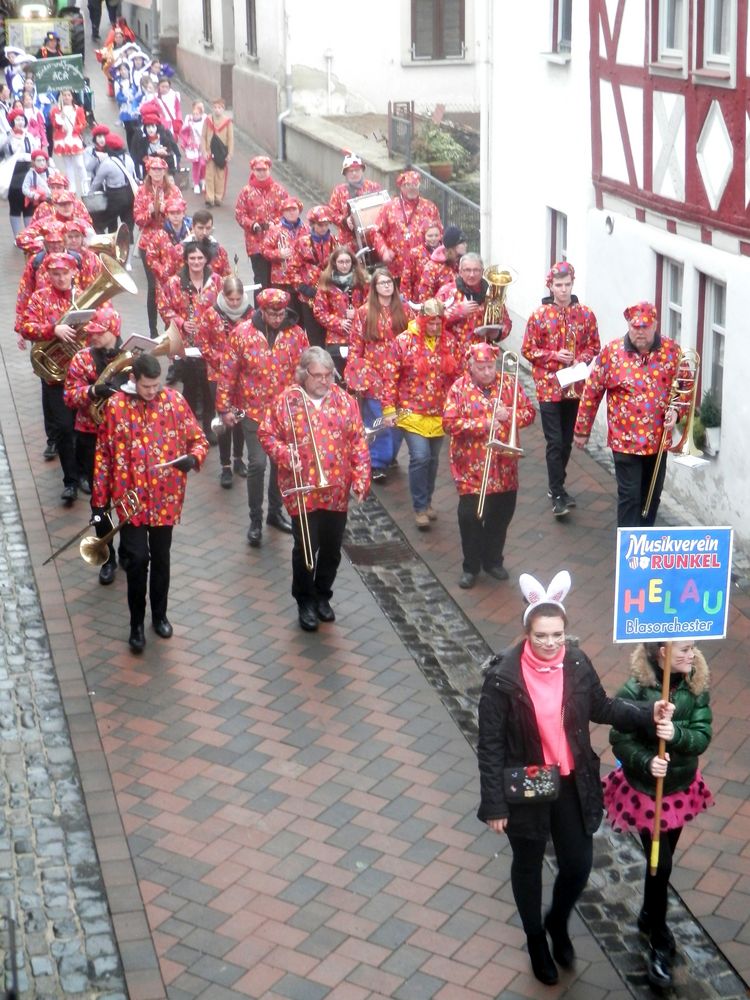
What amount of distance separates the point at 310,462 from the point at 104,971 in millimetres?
3680

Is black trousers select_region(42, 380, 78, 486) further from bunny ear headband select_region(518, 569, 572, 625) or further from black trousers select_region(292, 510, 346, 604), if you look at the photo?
bunny ear headband select_region(518, 569, 572, 625)

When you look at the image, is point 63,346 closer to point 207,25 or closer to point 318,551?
point 318,551

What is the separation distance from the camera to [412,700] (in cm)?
930

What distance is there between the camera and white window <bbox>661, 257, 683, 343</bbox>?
42.2ft

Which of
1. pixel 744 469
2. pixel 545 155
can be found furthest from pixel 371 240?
pixel 744 469

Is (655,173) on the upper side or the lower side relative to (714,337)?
upper

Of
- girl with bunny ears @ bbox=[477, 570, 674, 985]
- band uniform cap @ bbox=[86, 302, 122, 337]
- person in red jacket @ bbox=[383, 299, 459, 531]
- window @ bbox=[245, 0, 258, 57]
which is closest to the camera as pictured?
girl with bunny ears @ bbox=[477, 570, 674, 985]

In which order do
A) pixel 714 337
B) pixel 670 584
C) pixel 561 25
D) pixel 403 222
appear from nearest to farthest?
1. pixel 670 584
2. pixel 714 337
3. pixel 403 222
4. pixel 561 25

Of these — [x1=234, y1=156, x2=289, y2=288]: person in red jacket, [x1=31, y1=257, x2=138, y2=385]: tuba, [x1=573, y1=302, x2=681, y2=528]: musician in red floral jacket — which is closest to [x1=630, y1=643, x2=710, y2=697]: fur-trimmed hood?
[x1=573, y1=302, x2=681, y2=528]: musician in red floral jacket

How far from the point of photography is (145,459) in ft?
31.0

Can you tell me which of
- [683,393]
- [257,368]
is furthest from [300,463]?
[683,393]

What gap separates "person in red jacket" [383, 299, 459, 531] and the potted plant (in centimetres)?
181

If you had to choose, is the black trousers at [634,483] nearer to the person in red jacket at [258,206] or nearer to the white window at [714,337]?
the white window at [714,337]

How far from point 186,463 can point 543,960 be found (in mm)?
3810
